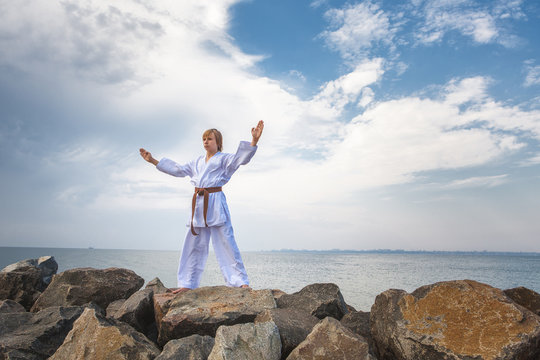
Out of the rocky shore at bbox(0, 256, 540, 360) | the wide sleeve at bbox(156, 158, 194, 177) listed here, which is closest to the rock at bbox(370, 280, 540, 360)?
the rocky shore at bbox(0, 256, 540, 360)

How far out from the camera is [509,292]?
511cm

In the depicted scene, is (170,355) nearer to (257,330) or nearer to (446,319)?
(257,330)

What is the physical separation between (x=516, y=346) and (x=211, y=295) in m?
3.63

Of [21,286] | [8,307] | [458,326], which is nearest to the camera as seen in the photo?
[458,326]

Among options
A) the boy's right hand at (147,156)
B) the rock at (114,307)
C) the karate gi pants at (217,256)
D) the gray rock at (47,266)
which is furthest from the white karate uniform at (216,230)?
the gray rock at (47,266)

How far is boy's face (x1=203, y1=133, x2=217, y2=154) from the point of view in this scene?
23.1 ft

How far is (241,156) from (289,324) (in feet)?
10.5

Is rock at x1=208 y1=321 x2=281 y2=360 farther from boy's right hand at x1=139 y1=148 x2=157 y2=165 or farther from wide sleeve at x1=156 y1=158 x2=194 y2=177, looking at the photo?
boy's right hand at x1=139 y1=148 x2=157 y2=165

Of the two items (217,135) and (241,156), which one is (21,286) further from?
(241,156)

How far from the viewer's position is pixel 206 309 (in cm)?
487

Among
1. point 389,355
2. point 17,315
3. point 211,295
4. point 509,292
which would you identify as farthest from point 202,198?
point 509,292

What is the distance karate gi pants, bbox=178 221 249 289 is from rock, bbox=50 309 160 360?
2.37 m

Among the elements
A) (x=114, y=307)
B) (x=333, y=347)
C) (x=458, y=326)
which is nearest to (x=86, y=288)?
(x=114, y=307)

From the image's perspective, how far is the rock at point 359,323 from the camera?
4.83 metres
